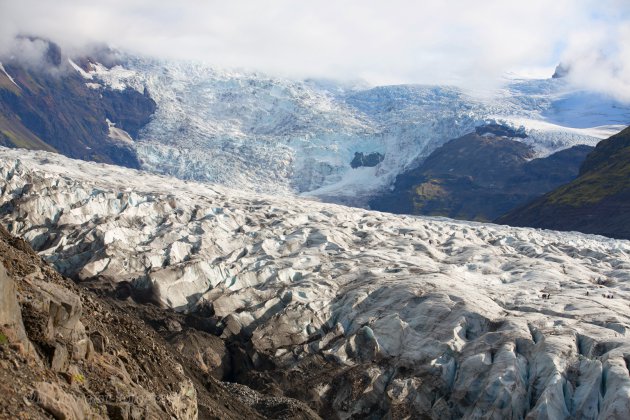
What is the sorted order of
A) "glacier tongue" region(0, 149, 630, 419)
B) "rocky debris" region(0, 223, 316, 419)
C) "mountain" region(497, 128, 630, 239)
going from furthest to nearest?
1. "mountain" region(497, 128, 630, 239)
2. "glacier tongue" region(0, 149, 630, 419)
3. "rocky debris" region(0, 223, 316, 419)

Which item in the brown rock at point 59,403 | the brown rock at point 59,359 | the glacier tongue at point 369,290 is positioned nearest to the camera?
the brown rock at point 59,403

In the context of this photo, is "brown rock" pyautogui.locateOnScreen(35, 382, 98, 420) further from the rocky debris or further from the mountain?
the mountain

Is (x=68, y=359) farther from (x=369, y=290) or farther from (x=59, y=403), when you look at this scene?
(x=369, y=290)

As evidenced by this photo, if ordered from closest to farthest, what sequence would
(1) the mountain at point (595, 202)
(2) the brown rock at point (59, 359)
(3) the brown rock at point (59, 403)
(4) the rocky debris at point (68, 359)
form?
(3) the brown rock at point (59, 403)
(4) the rocky debris at point (68, 359)
(2) the brown rock at point (59, 359)
(1) the mountain at point (595, 202)

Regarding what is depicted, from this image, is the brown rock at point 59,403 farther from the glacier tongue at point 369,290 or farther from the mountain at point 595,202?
the mountain at point 595,202

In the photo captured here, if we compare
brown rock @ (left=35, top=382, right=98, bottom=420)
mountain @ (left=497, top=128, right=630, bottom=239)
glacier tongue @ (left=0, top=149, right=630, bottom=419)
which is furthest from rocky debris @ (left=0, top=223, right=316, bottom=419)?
mountain @ (left=497, top=128, right=630, bottom=239)

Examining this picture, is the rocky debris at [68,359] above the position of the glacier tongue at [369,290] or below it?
above

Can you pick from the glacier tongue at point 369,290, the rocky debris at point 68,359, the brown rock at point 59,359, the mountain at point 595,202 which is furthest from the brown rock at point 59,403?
the mountain at point 595,202

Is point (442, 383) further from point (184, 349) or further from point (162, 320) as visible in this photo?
point (162, 320)
